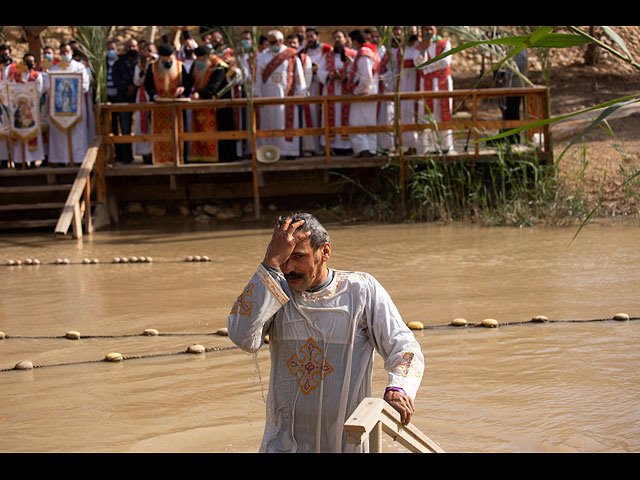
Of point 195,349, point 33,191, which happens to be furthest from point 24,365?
point 33,191

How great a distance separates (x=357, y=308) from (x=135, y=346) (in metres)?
3.44

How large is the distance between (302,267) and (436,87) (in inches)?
420

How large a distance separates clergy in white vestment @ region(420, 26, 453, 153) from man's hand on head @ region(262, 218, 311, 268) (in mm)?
9310

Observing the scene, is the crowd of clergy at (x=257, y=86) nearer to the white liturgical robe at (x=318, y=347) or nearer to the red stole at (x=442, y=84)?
the red stole at (x=442, y=84)

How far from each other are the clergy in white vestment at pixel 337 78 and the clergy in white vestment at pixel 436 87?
3.86ft

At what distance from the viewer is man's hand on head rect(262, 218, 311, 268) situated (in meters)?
3.40

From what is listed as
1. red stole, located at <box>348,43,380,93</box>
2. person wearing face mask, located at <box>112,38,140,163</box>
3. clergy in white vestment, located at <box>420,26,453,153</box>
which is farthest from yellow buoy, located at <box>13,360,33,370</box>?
person wearing face mask, located at <box>112,38,140,163</box>

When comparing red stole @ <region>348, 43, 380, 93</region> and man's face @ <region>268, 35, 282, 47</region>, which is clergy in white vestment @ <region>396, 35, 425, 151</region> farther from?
man's face @ <region>268, 35, 282, 47</region>

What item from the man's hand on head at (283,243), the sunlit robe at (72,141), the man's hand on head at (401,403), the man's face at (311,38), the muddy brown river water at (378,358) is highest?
the man's face at (311,38)

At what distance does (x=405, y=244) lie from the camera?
35.6ft

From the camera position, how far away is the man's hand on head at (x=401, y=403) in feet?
10.6

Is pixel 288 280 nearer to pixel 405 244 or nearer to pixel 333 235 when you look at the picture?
pixel 405 244

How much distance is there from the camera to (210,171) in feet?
44.3

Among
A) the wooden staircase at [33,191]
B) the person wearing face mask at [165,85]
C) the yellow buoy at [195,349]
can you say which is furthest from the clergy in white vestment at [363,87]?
the yellow buoy at [195,349]
